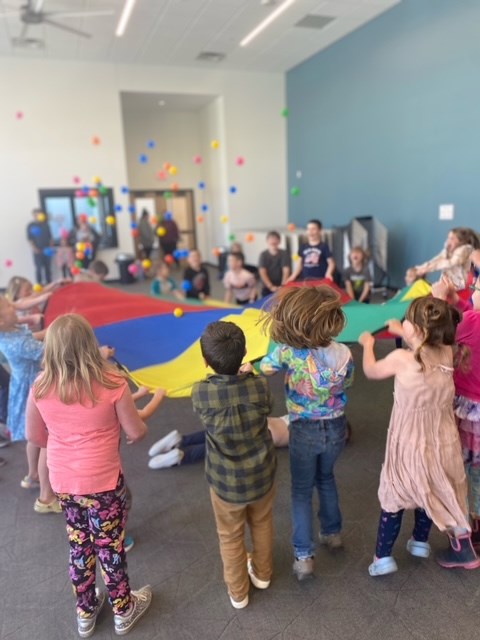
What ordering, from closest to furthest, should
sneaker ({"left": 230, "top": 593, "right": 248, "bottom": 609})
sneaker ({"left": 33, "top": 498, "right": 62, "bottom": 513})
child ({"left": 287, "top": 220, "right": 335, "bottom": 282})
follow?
1. sneaker ({"left": 230, "top": 593, "right": 248, "bottom": 609})
2. sneaker ({"left": 33, "top": 498, "right": 62, "bottom": 513})
3. child ({"left": 287, "top": 220, "right": 335, "bottom": 282})

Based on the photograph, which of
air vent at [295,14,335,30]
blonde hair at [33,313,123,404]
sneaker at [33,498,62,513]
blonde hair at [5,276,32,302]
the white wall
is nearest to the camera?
blonde hair at [33,313,123,404]

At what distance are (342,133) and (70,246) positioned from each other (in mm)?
4595

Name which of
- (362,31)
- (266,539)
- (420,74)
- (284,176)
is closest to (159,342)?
(266,539)

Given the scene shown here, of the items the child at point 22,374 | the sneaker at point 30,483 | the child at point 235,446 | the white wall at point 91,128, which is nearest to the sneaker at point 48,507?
the child at point 22,374

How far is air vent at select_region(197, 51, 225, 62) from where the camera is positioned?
726cm

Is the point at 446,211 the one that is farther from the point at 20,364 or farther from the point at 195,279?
the point at 20,364

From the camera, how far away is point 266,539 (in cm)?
149

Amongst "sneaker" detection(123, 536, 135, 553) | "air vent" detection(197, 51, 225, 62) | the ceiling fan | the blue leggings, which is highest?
"air vent" detection(197, 51, 225, 62)

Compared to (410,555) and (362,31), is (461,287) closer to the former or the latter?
(410,555)

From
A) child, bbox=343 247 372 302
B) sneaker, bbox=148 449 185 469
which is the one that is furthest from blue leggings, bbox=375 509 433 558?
child, bbox=343 247 372 302

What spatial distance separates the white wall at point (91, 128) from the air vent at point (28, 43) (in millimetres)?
553

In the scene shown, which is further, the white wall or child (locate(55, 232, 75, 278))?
child (locate(55, 232, 75, 278))

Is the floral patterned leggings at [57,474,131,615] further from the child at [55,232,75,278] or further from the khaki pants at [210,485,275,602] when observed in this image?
the child at [55,232,75,278]

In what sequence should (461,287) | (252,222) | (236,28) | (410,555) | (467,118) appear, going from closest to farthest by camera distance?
(410,555) → (461,287) → (467,118) → (236,28) → (252,222)
